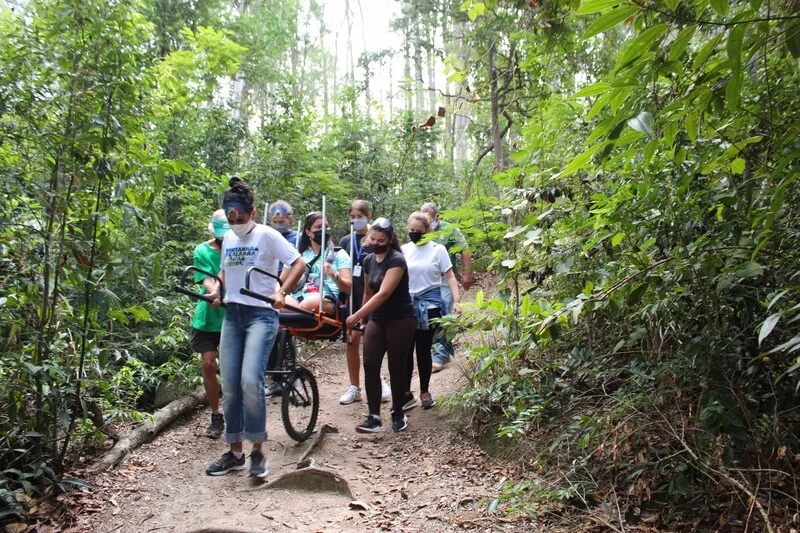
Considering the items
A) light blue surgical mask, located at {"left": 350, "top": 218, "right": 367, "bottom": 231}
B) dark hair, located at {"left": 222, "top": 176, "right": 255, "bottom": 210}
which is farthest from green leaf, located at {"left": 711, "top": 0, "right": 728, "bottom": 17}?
light blue surgical mask, located at {"left": 350, "top": 218, "right": 367, "bottom": 231}

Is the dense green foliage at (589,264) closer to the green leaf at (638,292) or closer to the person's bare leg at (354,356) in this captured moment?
the green leaf at (638,292)

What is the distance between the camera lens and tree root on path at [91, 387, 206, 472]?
457 cm

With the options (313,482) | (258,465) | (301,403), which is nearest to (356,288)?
(301,403)

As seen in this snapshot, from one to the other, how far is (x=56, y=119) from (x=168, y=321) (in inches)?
173

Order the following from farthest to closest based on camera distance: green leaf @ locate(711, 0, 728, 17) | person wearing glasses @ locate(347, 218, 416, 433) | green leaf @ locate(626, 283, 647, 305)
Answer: person wearing glasses @ locate(347, 218, 416, 433)
green leaf @ locate(626, 283, 647, 305)
green leaf @ locate(711, 0, 728, 17)

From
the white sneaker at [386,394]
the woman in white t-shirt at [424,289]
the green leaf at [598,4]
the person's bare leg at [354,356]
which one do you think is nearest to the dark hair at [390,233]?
the woman in white t-shirt at [424,289]

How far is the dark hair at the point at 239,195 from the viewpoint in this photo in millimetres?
4438

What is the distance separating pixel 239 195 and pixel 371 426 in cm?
266

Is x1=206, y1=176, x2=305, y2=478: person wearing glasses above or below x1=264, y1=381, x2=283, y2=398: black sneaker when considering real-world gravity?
above

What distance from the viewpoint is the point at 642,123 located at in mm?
1625

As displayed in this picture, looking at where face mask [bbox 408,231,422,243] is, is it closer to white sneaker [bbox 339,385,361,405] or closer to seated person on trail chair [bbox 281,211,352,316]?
seated person on trail chair [bbox 281,211,352,316]

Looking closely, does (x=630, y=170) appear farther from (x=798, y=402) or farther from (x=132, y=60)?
(x=132, y=60)

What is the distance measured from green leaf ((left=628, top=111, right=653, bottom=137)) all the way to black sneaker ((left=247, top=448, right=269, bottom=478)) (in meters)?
3.85

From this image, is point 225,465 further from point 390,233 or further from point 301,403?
point 390,233
